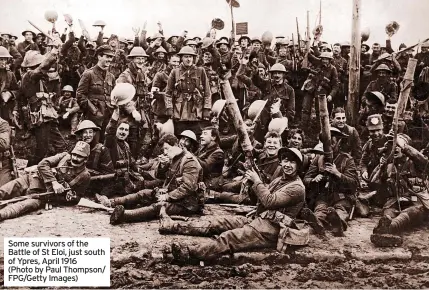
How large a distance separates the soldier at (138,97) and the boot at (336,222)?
343 centimetres

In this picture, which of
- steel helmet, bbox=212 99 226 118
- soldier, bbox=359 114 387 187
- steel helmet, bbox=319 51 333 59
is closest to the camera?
soldier, bbox=359 114 387 187

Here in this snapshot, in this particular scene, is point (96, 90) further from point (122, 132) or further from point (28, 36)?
point (28, 36)

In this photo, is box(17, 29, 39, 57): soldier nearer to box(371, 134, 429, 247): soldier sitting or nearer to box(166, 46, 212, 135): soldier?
box(166, 46, 212, 135): soldier

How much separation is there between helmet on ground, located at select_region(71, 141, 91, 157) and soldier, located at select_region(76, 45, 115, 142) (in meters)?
1.27

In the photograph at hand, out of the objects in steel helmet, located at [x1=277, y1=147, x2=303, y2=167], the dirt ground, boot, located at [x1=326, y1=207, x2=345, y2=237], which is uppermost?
steel helmet, located at [x1=277, y1=147, x2=303, y2=167]

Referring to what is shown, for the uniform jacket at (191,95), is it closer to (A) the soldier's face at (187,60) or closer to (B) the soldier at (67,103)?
(A) the soldier's face at (187,60)

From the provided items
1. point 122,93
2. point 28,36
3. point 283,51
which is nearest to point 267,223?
point 122,93

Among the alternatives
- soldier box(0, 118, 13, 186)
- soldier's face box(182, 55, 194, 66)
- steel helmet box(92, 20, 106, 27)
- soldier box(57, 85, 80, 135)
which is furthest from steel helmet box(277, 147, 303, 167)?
soldier box(57, 85, 80, 135)

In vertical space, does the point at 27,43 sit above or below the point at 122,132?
above

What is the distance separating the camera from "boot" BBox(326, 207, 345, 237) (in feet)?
20.5

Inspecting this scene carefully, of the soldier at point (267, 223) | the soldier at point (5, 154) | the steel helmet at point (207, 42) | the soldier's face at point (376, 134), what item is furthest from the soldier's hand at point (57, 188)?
the steel helmet at point (207, 42)

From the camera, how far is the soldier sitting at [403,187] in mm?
6391

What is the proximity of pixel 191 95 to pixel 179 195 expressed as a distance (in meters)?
2.39

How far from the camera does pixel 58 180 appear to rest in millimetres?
6934
